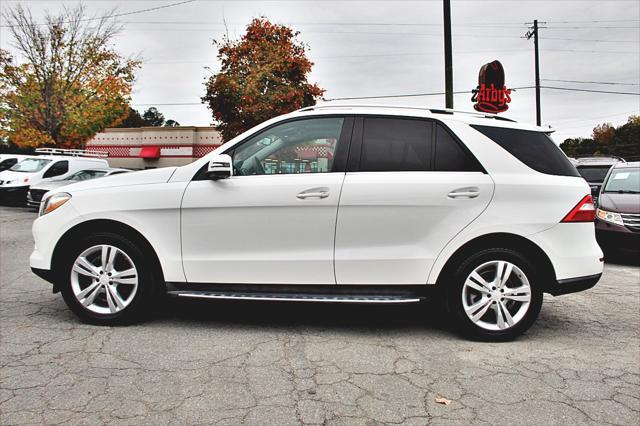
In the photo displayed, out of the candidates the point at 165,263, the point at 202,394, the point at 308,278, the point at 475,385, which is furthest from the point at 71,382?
the point at 475,385

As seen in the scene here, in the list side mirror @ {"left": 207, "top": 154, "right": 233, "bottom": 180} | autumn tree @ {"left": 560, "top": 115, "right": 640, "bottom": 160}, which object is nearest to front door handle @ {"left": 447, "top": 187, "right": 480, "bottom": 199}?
side mirror @ {"left": 207, "top": 154, "right": 233, "bottom": 180}

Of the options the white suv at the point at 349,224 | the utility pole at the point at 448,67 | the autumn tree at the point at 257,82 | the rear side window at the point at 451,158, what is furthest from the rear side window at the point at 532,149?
the autumn tree at the point at 257,82

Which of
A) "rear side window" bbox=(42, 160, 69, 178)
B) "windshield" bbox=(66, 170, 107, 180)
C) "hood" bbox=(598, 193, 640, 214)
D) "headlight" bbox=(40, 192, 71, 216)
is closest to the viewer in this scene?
"headlight" bbox=(40, 192, 71, 216)

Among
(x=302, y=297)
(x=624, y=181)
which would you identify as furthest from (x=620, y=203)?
(x=302, y=297)

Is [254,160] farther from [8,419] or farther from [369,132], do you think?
[8,419]

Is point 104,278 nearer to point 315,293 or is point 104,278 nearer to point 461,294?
point 315,293

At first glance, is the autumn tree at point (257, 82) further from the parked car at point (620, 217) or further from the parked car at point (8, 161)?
the parked car at point (620, 217)

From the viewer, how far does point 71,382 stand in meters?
3.29

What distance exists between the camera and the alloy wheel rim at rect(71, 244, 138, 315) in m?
4.30

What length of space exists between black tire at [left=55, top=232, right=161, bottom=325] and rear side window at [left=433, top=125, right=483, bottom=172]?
2.45m

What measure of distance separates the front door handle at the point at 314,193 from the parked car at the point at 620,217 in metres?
6.13

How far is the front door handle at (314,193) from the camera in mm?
4098

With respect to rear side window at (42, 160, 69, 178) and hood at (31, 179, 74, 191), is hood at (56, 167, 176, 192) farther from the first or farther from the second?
rear side window at (42, 160, 69, 178)

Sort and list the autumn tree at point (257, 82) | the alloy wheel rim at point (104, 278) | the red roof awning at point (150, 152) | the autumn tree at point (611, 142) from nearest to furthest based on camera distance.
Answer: the alloy wheel rim at point (104, 278) < the autumn tree at point (257, 82) < the red roof awning at point (150, 152) < the autumn tree at point (611, 142)
